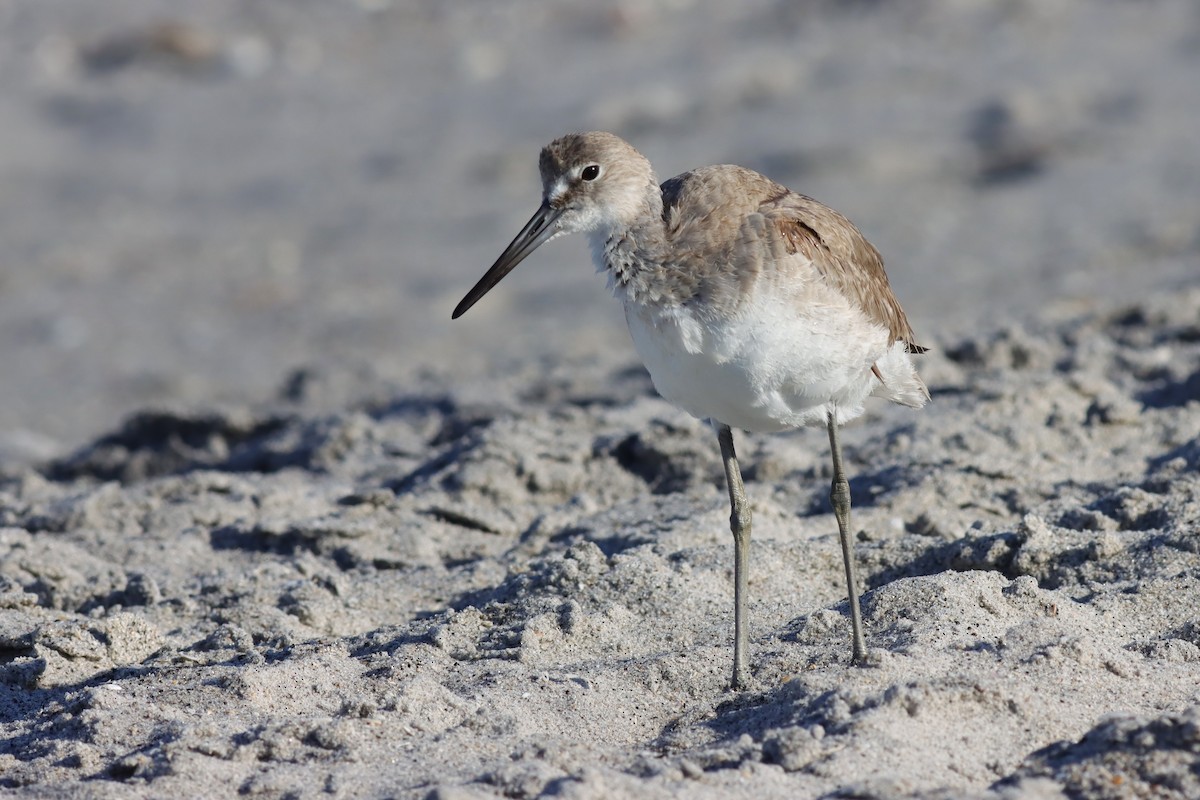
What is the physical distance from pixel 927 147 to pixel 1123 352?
5643 mm

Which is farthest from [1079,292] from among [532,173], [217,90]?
[217,90]

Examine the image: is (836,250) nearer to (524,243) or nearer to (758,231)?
(758,231)

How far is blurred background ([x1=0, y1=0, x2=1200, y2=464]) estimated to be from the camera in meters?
10.8

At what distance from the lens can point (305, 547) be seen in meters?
5.92

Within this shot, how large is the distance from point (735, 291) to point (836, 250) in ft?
1.66

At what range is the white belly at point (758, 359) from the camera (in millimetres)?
4332

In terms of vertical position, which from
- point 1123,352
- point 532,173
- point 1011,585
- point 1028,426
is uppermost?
point 532,173

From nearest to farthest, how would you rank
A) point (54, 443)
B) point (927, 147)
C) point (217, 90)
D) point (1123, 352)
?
point (1123, 352) → point (54, 443) → point (927, 147) → point (217, 90)

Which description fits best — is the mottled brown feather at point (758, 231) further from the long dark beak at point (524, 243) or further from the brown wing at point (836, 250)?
the long dark beak at point (524, 243)

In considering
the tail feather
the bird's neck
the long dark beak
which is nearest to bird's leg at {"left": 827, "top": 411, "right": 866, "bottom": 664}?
the tail feather

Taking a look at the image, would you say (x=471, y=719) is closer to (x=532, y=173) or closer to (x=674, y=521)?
(x=674, y=521)

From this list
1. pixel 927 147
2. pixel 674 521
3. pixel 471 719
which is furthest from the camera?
pixel 927 147

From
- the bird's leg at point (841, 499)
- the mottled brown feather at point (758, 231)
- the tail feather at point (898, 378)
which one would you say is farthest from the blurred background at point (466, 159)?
the bird's leg at point (841, 499)

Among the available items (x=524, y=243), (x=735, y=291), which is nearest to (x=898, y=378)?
(x=735, y=291)
